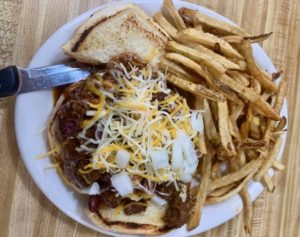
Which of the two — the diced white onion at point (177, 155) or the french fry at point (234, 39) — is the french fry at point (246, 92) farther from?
the diced white onion at point (177, 155)

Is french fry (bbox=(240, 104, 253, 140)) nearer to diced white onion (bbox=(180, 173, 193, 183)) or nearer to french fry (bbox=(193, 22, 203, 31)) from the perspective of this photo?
diced white onion (bbox=(180, 173, 193, 183))

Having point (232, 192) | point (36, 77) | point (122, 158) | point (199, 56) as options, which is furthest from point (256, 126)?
point (36, 77)

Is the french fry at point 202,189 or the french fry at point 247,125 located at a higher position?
the french fry at point 247,125

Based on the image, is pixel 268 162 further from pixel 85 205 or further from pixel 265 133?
pixel 85 205

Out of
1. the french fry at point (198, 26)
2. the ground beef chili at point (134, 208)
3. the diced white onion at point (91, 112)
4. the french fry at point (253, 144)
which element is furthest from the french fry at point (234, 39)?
the ground beef chili at point (134, 208)

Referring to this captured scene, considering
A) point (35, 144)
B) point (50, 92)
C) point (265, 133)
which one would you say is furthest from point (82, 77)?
point (265, 133)

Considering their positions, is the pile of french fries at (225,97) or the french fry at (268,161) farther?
the french fry at (268,161)
